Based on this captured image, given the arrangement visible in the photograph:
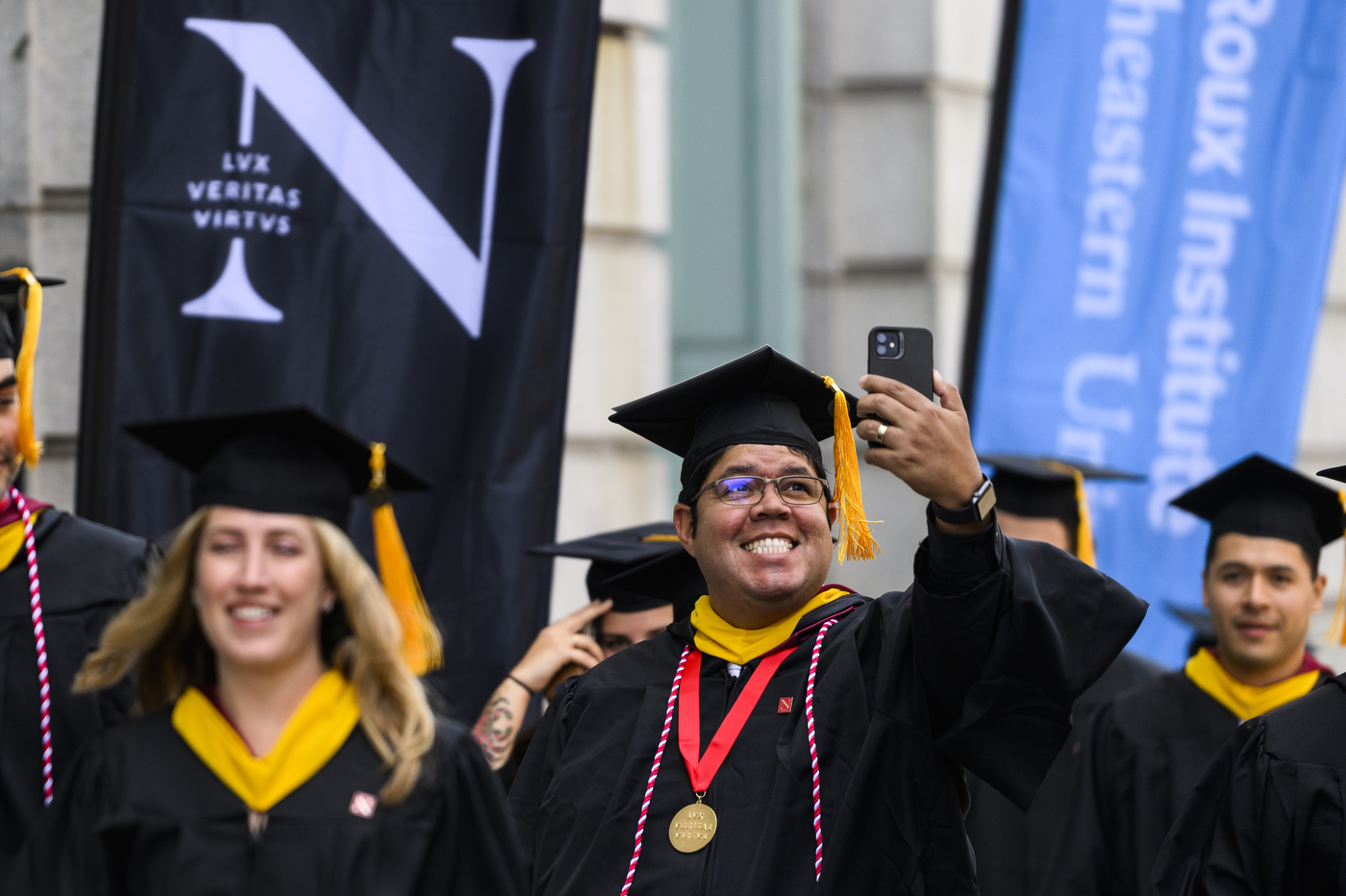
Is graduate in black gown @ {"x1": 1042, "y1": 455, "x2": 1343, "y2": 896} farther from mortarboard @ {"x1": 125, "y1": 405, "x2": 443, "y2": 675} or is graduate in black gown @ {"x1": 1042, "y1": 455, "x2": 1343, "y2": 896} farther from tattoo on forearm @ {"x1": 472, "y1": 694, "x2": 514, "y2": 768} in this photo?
mortarboard @ {"x1": 125, "y1": 405, "x2": 443, "y2": 675}

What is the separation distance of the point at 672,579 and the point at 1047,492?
179 cm

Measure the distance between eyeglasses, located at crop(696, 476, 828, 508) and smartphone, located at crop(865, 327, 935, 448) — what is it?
1.98 ft

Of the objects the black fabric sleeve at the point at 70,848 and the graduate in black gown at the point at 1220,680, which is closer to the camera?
the black fabric sleeve at the point at 70,848

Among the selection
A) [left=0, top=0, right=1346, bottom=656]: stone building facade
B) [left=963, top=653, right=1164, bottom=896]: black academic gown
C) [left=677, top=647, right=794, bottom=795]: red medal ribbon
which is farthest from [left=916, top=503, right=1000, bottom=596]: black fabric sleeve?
[left=0, top=0, right=1346, bottom=656]: stone building facade

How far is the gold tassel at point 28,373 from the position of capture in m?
3.33

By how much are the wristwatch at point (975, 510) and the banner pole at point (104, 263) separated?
2.34 metres

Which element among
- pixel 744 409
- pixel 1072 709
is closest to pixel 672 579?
pixel 744 409

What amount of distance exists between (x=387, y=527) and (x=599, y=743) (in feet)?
3.01

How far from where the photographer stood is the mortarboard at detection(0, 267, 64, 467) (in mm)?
3342

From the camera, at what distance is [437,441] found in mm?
4617

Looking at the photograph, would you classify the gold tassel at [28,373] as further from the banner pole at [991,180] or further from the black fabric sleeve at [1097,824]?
the banner pole at [991,180]

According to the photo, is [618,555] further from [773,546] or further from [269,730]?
[269,730]

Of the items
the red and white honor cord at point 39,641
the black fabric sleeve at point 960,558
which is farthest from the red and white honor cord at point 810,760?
the red and white honor cord at point 39,641

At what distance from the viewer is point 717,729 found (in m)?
3.55
